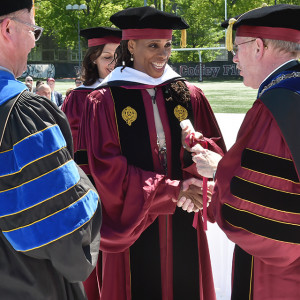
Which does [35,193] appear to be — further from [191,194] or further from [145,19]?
[145,19]

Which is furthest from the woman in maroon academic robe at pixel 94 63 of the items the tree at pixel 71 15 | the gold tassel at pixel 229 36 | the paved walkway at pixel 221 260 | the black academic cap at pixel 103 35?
the tree at pixel 71 15

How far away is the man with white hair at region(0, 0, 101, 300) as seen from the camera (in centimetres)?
175

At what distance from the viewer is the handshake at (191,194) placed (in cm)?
312

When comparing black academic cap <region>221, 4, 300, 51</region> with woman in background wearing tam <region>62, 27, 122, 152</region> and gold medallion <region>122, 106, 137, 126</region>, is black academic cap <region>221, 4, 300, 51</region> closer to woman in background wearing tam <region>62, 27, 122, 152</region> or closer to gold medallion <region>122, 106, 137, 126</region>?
gold medallion <region>122, 106, 137, 126</region>

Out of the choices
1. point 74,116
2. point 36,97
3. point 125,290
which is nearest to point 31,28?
point 36,97

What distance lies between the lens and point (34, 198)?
5.77 feet

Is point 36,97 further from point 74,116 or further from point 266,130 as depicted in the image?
point 74,116

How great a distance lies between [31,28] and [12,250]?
0.92 metres

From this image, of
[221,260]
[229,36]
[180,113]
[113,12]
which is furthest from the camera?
[113,12]

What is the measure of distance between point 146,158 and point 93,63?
2.12 m

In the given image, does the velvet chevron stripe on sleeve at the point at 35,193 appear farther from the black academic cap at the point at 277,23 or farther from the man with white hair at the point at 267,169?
the black academic cap at the point at 277,23

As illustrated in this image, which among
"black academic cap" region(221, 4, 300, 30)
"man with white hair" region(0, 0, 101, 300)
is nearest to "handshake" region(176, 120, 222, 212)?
"black academic cap" region(221, 4, 300, 30)

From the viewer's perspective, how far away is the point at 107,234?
10.1 ft

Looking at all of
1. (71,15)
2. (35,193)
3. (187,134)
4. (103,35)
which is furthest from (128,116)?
(71,15)
